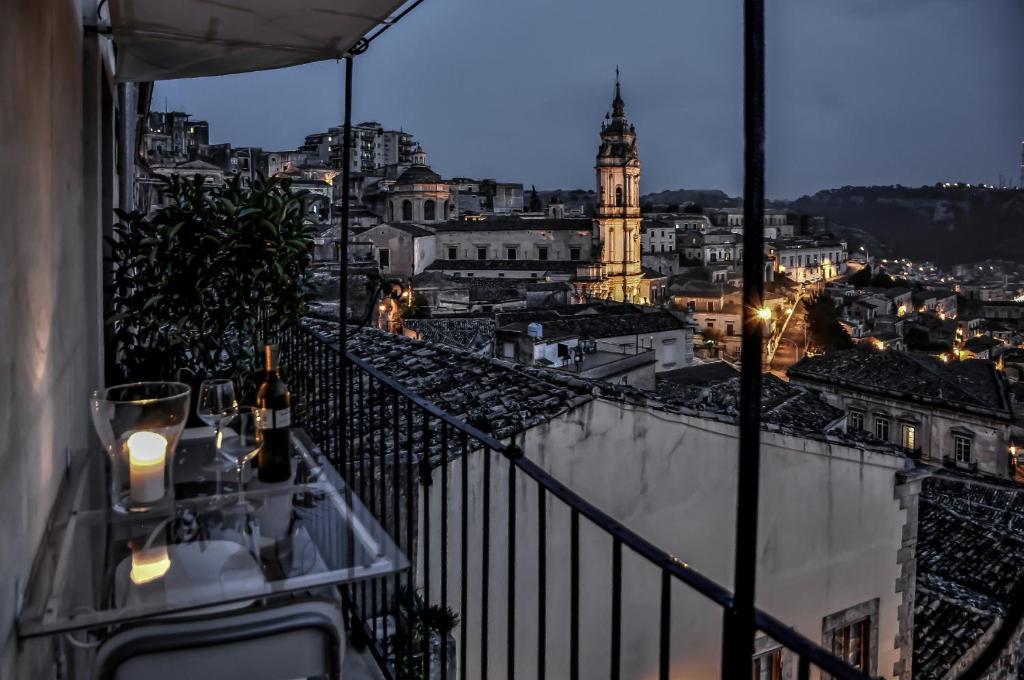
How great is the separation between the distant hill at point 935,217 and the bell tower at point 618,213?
23.9 meters

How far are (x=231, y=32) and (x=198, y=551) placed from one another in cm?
175

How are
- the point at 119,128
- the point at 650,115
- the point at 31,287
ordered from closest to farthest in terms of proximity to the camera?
the point at 31,287 < the point at 119,128 < the point at 650,115

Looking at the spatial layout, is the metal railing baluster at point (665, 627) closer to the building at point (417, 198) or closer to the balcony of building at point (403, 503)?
the balcony of building at point (403, 503)

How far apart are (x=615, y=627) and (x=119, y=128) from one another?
3863 mm

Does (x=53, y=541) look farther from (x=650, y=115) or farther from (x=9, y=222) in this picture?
(x=650, y=115)

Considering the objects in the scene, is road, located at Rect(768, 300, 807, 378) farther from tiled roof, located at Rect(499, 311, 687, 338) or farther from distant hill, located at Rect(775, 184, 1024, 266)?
distant hill, located at Rect(775, 184, 1024, 266)

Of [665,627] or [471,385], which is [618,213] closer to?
[471,385]

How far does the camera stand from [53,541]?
1.56 metres

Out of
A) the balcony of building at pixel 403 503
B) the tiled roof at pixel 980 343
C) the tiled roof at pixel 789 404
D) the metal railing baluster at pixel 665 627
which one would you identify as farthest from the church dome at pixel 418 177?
the metal railing baluster at pixel 665 627

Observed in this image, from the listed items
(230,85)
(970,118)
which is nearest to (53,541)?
(230,85)

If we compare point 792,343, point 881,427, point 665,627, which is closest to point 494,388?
point 665,627

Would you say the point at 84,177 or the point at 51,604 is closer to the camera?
the point at 51,604

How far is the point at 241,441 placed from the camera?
6.55 feet

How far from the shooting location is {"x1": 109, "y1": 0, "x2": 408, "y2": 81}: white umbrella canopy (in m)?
2.32
